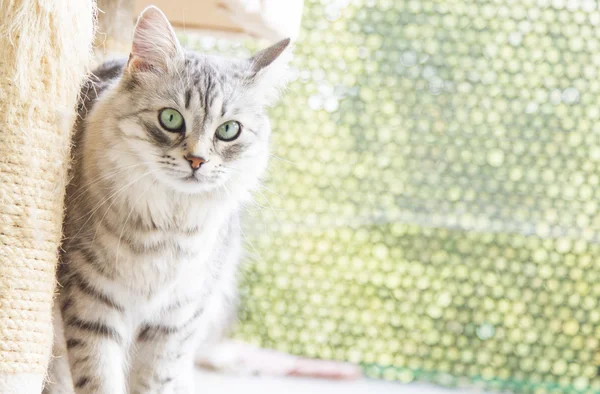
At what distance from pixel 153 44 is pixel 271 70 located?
0.25 meters

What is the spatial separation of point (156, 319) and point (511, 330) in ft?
4.40

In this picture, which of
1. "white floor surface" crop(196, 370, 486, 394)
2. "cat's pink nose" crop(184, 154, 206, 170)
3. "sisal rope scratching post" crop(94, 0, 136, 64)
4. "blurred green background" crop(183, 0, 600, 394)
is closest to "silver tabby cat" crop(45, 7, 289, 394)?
"cat's pink nose" crop(184, 154, 206, 170)

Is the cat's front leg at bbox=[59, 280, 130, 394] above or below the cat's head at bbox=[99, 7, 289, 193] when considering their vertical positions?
below

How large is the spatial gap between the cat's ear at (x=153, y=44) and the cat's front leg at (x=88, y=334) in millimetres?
425

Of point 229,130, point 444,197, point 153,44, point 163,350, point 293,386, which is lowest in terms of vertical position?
point 293,386

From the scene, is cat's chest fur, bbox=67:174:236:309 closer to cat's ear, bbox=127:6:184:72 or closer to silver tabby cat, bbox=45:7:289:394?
silver tabby cat, bbox=45:7:289:394

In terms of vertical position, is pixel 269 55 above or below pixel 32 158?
above

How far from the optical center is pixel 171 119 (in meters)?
1.18

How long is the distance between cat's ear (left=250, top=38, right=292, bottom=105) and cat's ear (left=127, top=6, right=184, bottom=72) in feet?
0.50

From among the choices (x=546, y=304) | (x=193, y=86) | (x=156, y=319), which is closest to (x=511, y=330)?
(x=546, y=304)

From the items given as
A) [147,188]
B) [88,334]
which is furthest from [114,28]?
[88,334]

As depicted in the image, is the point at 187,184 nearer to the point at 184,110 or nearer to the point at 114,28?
the point at 184,110

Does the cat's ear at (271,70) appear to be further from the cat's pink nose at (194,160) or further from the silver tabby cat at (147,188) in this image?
the cat's pink nose at (194,160)

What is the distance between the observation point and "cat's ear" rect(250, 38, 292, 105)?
124cm
